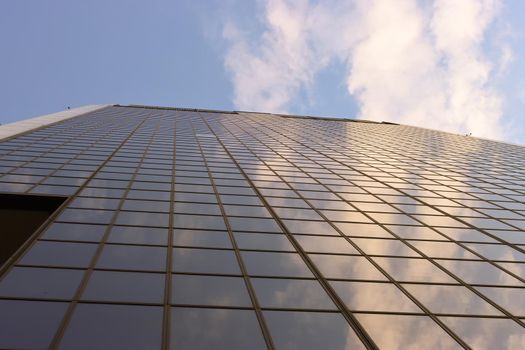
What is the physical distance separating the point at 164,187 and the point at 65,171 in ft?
16.0

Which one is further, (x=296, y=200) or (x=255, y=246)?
(x=296, y=200)

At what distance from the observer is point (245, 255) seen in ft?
40.8

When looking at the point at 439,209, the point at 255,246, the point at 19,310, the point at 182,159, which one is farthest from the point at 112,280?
the point at 182,159

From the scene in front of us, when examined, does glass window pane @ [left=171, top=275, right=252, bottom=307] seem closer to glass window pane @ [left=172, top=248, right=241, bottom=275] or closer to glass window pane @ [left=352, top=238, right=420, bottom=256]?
glass window pane @ [left=172, top=248, right=241, bottom=275]

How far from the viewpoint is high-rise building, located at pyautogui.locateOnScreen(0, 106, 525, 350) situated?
885 cm

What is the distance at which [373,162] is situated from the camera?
3222cm

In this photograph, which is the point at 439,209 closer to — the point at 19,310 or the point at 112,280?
the point at 112,280

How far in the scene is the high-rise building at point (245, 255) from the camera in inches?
348

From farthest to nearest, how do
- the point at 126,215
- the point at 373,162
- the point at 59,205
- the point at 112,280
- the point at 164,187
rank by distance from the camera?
the point at 373,162 → the point at 164,187 → the point at 59,205 → the point at 126,215 → the point at 112,280

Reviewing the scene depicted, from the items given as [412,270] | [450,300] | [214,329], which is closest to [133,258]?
[214,329]

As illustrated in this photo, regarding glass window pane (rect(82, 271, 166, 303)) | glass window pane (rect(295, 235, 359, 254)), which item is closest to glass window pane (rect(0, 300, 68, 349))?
glass window pane (rect(82, 271, 166, 303))

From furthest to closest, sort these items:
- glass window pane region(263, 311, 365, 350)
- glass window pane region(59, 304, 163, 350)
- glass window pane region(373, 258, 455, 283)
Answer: glass window pane region(373, 258, 455, 283) < glass window pane region(263, 311, 365, 350) < glass window pane region(59, 304, 163, 350)

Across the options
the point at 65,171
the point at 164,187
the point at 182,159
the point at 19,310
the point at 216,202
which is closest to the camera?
the point at 19,310

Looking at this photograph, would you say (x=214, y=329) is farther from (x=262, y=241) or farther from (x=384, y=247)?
(x=384, y=247)
